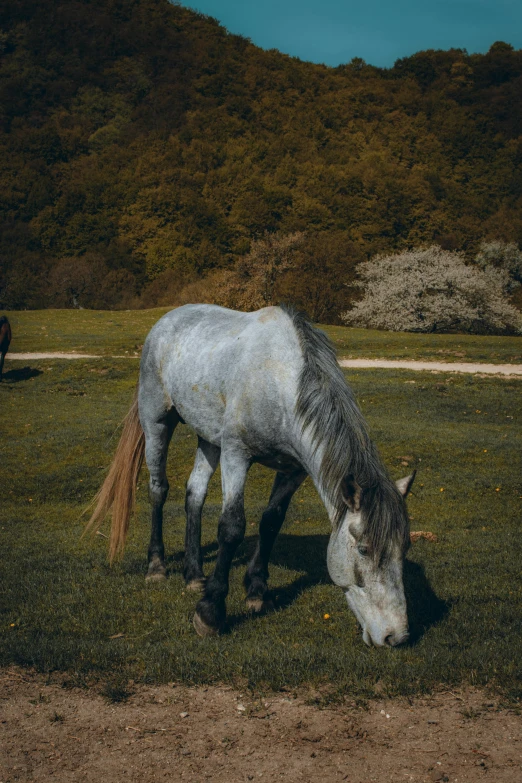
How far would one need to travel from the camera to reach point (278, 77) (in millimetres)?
98000

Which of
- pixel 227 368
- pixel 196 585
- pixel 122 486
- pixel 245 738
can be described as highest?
pixel 227 368

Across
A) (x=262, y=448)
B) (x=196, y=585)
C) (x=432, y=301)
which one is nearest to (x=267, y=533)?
(x=196, y=585)

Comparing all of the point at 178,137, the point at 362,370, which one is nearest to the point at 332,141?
the point at 178,137

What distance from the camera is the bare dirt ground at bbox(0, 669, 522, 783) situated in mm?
3297

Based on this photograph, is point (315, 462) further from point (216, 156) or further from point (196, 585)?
point (216, 156)

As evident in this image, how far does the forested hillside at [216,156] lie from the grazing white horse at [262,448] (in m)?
37.1

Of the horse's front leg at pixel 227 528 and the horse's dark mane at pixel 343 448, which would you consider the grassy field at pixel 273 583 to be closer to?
the horse's front leg at pixel 227 528

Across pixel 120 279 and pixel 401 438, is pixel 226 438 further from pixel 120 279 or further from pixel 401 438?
pixel 120 279

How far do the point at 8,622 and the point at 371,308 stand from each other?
125 ft

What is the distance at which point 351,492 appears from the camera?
4230mm

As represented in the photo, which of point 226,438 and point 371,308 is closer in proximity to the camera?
point 226,438

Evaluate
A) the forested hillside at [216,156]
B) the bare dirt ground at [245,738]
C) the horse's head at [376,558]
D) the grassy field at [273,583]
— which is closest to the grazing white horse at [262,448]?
the horse's head at [376,558]

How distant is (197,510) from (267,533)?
0.85m

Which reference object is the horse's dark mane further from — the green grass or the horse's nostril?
the green grass
